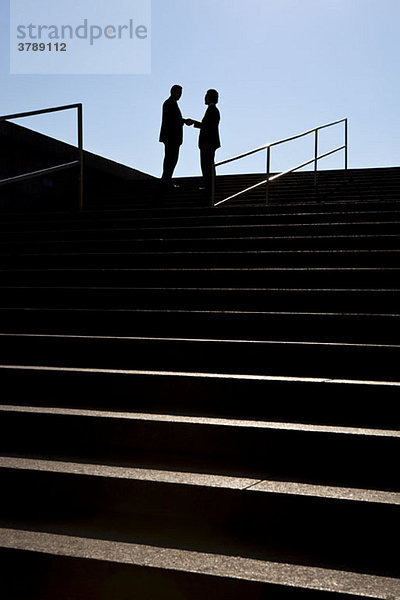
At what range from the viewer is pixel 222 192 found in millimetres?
10422

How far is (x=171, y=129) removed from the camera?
1005 centimetres

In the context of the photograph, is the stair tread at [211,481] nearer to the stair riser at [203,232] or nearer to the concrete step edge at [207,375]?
the concrete step edge at [207,375]

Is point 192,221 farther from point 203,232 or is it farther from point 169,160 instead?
point 169,160

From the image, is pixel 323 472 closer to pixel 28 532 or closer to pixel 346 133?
pixel 28 532

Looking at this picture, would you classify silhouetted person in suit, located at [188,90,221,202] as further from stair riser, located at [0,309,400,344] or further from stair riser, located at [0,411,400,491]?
stair riser, located at [0,411,400,491]

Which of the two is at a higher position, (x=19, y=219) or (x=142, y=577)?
(x=19, y=219)

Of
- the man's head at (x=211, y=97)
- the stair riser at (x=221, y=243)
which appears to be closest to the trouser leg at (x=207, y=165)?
the man's head at (x=211, y=97)

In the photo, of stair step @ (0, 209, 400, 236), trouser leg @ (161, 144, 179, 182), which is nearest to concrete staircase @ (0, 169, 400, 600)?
stair step @ (0, 209, 400, 236)

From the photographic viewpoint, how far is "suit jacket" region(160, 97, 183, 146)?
1001cm

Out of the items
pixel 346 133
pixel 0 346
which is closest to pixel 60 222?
pixel 0 346

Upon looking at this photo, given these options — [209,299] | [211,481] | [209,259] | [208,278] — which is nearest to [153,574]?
[211,481]

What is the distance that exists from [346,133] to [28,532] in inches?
454

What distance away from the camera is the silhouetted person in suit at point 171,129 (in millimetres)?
9961

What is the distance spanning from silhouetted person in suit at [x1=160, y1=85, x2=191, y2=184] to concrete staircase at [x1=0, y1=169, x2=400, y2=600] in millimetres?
4332
